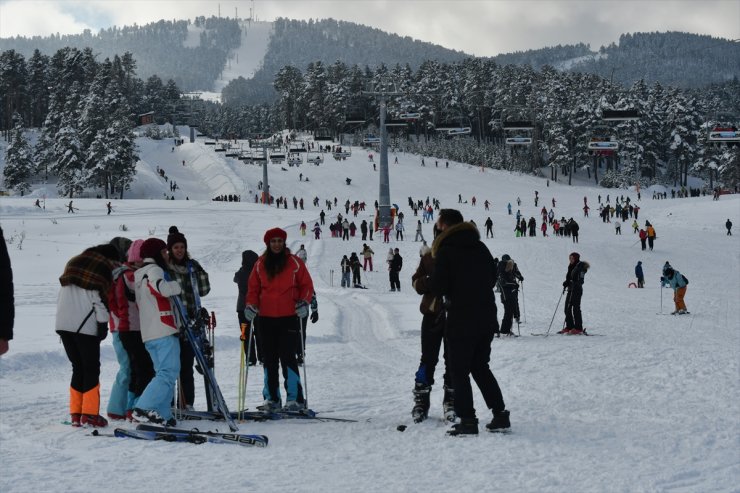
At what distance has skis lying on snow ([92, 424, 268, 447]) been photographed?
5.62 meters

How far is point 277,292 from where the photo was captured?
22.2 feet

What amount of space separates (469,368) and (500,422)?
0.46m

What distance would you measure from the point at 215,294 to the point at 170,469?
53.9ft

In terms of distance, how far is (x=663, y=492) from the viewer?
14.9 ft

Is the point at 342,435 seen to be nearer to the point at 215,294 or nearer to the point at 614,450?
the point at 614,450

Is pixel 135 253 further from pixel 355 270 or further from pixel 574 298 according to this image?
pixel 355 270

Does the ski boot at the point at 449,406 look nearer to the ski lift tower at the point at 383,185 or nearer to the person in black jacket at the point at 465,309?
the person in black jacket at the point at 465,309

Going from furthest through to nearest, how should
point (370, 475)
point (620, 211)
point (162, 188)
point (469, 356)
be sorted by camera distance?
point (162, 188)
point (620, 211)
point (469, 356)
point (370, 475)

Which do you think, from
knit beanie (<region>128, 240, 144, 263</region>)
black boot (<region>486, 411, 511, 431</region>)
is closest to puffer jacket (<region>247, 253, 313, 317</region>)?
knit beanie (<region>128, 240, 144, 263</region>)

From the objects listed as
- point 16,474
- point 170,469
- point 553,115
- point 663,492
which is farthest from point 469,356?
point 553,115

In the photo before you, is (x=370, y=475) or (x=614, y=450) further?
(x=614, y=450)

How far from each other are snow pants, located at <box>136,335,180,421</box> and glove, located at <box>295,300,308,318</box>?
100cm

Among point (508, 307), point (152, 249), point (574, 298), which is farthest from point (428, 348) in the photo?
point (574, 298)

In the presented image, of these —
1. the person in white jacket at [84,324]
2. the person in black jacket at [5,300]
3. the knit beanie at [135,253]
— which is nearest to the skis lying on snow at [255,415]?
the person in white jacket at [84,324]
